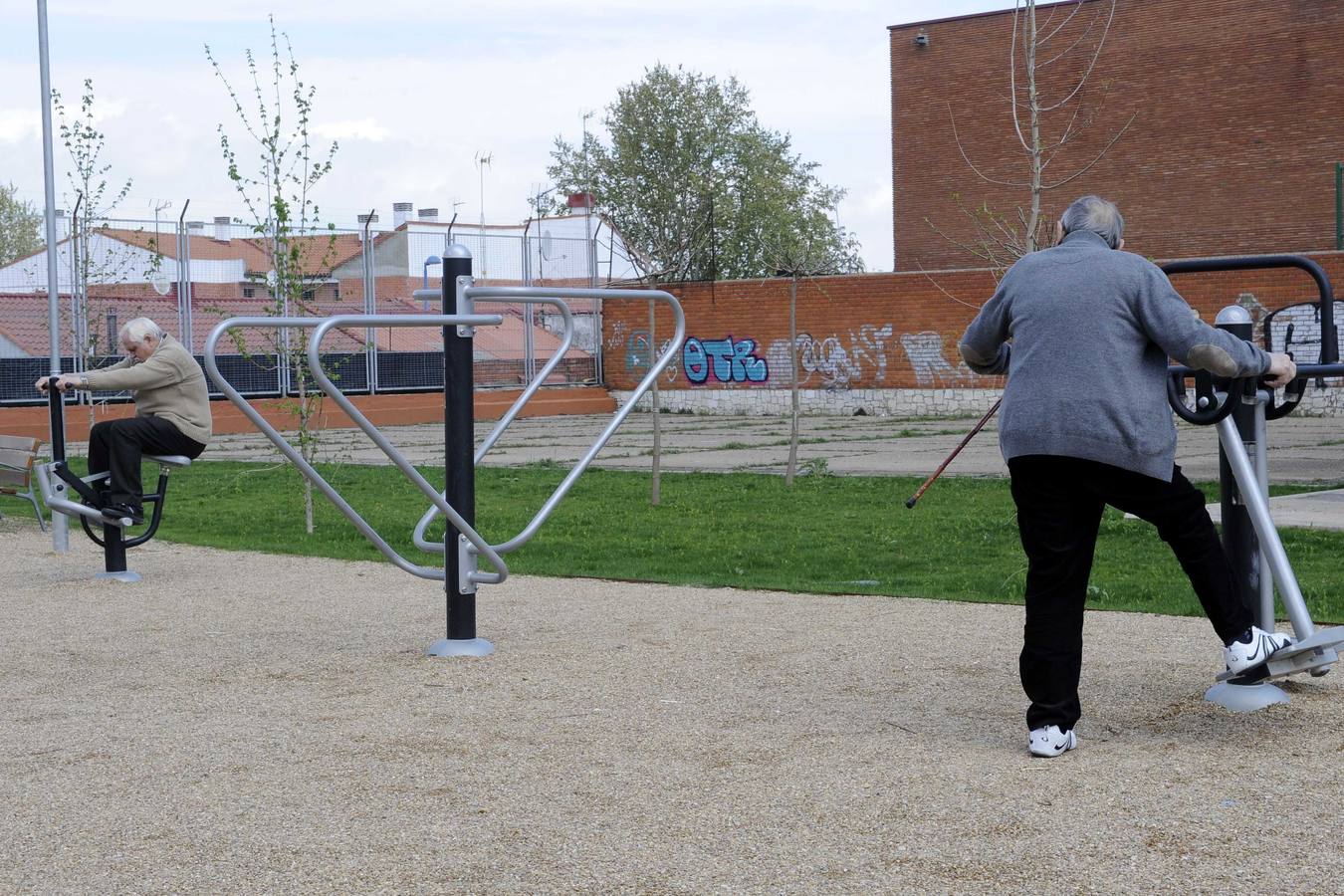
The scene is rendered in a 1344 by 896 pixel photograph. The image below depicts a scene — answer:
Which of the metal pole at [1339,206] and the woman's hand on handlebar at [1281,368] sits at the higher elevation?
the metal pole at [1339,206]

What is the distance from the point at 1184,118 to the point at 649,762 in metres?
33.5

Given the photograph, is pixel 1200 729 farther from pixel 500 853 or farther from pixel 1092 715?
pixel 500 853

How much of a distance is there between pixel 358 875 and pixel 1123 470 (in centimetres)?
239

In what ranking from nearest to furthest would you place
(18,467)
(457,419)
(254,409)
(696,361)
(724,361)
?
(254,409)
(457,419)
(18,467)
(724,361)
(696,361)

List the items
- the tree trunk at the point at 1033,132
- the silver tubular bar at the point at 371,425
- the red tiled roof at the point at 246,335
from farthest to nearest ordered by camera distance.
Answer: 1. the red tiled roof at the point at 246,335
2. the tree trunk at the point at 1033,132
3. the silver tubular bar at the point at 371,425

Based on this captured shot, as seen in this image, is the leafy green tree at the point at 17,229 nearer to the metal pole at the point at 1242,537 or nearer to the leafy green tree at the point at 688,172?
the leafy green tree at the point at 688,172

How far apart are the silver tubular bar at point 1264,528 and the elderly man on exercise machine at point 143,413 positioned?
576 centimetres

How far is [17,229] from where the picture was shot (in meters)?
68.9

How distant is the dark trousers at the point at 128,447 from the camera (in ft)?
29.7

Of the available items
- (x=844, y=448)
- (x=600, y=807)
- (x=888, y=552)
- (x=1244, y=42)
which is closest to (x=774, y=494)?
(x=888, y=552)

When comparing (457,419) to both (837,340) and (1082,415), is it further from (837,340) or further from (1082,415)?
(837,340)

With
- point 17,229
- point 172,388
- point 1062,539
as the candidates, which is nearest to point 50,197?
point 172,388

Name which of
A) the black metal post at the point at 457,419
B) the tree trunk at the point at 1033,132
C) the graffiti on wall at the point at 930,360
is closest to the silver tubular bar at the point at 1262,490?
the black metal post at the point at 457,419

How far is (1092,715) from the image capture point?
17.0 feet
